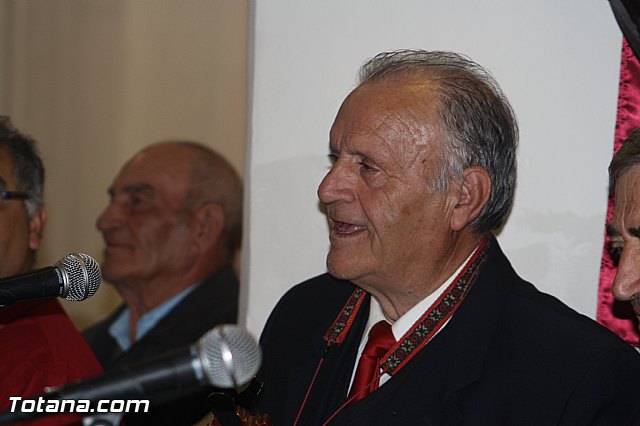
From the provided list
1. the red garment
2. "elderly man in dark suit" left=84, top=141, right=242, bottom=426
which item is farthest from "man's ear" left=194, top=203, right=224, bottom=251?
the red garment

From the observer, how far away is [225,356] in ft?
4.36

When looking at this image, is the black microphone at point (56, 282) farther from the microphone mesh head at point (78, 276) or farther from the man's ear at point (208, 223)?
the man's ear at point (208, 223)

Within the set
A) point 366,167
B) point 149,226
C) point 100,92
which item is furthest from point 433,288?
point 100,92

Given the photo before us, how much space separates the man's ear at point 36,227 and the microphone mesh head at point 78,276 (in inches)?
47.4

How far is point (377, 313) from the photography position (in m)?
2.56

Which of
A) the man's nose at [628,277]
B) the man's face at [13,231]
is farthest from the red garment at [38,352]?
the man's nose at [628,277]

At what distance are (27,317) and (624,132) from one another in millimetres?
1864

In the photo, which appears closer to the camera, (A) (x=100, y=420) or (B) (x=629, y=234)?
(A) (x=100, y=420)

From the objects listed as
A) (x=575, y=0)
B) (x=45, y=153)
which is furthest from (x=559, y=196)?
(x=45, y=153)

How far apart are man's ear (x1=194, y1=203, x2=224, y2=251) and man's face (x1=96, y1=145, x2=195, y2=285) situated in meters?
0.06

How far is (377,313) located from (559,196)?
0.67 metres

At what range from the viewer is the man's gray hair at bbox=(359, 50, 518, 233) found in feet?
7.76

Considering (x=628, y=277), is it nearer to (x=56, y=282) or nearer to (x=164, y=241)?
(x=56, y=282)

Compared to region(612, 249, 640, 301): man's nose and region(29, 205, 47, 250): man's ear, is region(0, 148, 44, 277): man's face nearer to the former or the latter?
region(29, 205, 47, 250): man's ear
